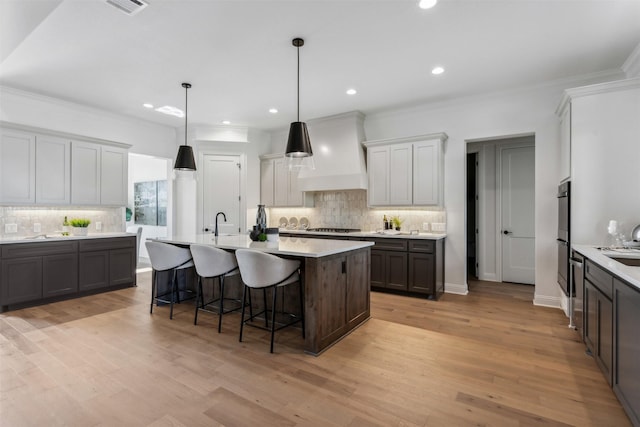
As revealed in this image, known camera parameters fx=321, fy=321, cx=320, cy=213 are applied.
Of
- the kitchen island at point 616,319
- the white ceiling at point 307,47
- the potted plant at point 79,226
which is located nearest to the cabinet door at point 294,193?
the white ceiling at point 307,47

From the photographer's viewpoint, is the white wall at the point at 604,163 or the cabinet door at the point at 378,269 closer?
the white wall at the point at 604,163

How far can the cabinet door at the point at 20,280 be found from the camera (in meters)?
3.88

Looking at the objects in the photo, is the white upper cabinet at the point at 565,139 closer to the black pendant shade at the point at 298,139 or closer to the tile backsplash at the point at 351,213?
the tile backsplash at the point at 351,213

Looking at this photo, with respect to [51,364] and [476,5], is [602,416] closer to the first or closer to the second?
[476,5]

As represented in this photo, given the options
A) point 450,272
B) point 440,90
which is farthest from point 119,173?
point 450,272

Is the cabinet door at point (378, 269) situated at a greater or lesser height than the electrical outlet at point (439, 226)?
lesser

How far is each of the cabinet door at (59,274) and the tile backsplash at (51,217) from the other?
27.9 inches

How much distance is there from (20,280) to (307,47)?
4.46m

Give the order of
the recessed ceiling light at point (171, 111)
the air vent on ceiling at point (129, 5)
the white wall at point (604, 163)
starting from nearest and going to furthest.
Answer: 1. the air vent on ceiling at point (129, 5)
2. the white wall at point (604, 163)
3. the recessed ceiling light at point (171, 111)

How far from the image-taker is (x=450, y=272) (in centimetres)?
489

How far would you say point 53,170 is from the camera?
14.9 feet

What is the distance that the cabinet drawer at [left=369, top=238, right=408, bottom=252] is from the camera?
4.61 metres

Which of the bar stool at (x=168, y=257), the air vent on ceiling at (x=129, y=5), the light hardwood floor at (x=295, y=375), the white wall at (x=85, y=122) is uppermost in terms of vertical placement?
the air vent on ceiling at (x=129, y=5)

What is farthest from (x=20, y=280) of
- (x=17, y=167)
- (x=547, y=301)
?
(x=547, y=301)
